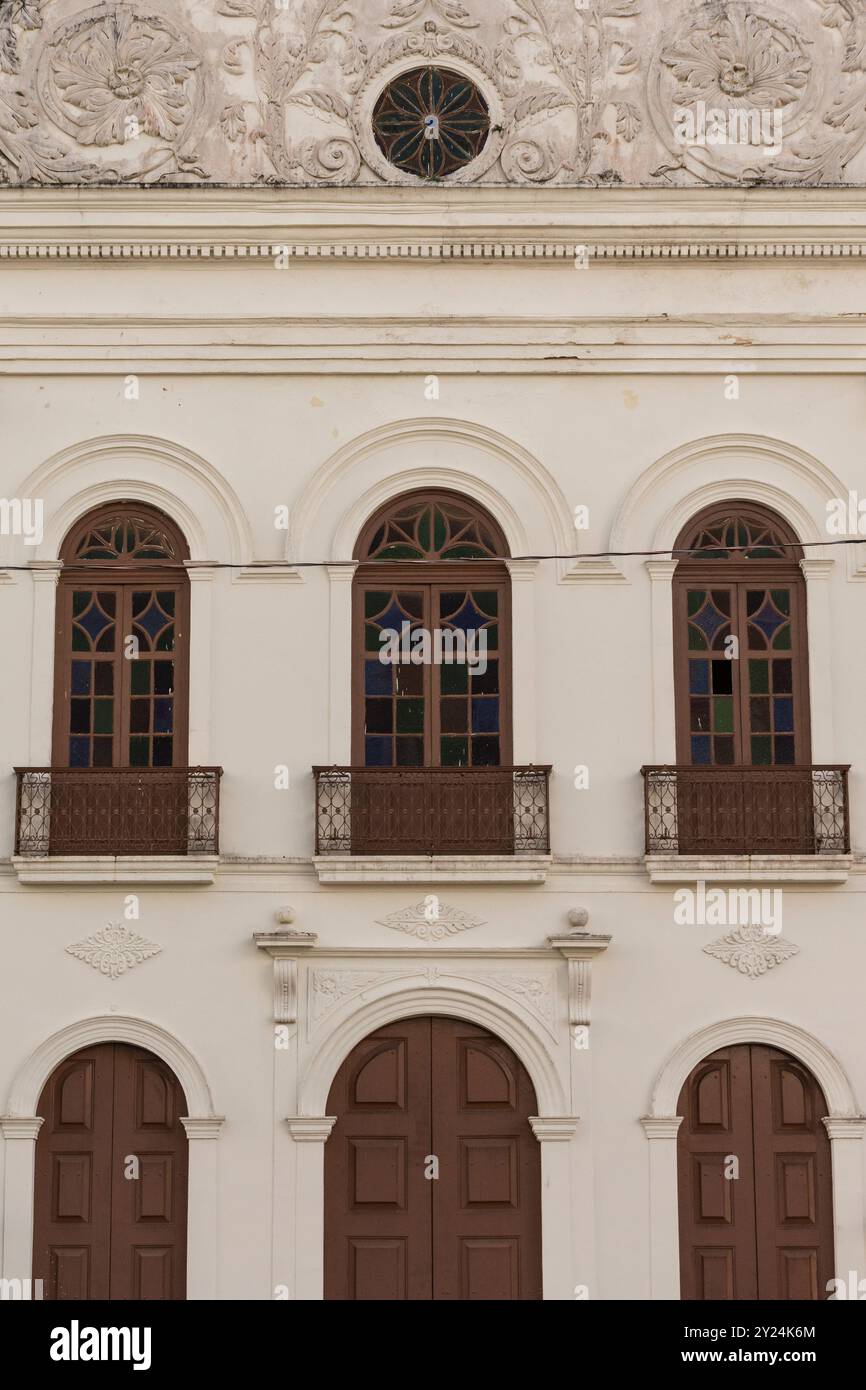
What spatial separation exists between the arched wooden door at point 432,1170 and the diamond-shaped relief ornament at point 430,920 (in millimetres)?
647

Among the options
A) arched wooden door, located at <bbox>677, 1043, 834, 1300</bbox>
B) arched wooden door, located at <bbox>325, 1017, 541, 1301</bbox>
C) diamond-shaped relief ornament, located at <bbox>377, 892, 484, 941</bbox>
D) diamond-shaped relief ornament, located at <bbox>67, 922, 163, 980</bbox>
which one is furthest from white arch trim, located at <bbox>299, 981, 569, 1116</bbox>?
diamond-shaped relief ornament, located at <bbox>67, 922, 163, 980</bbox>

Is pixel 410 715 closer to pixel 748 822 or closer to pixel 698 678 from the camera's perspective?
pixel 698 678

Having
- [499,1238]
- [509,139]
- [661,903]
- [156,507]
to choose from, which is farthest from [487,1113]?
[509,139]

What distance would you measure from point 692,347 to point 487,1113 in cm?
594

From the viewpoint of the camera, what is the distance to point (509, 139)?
16.4 meters

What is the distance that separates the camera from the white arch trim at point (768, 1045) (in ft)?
50.2

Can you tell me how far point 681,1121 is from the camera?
1531 centimetres

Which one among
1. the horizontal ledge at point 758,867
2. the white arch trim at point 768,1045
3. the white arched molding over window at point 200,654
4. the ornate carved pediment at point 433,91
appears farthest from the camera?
the ornate carved pediment at point 433,91

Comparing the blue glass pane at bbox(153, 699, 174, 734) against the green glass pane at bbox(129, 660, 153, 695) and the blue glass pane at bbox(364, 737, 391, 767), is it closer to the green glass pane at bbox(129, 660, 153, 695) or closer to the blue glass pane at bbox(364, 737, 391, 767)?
the green glass pane at bbox(129, 660, 153, 695)

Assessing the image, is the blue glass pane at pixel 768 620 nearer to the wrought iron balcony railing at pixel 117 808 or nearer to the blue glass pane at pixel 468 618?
the blue glass pane at pixel 468 618

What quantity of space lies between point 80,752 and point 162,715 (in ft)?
2.18

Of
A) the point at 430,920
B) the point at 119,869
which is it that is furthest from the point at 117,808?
the point at 430,920

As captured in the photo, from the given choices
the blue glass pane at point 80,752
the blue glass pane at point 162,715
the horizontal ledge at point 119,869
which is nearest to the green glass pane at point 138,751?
the blue glass pane at point 162,715
